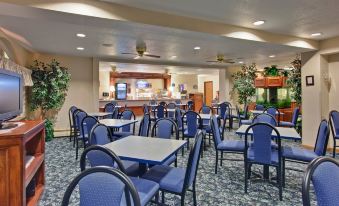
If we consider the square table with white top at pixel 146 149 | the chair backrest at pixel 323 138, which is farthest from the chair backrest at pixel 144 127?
the chair backrest at pixel 323 138

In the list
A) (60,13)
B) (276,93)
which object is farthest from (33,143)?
(276,93)

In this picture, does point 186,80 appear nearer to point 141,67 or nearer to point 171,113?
point 141,67

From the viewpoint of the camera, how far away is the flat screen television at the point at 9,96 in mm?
2232

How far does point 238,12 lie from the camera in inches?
133

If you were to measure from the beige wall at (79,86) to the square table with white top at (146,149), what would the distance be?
5.00 meters

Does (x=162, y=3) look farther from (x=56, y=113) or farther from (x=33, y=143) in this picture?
(x=56, y=113)

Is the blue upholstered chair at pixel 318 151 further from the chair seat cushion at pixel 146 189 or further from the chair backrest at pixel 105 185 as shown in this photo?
the chair backrest at pixel 105 185

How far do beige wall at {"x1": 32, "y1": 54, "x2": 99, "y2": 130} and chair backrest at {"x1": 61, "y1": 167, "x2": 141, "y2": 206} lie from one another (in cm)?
647

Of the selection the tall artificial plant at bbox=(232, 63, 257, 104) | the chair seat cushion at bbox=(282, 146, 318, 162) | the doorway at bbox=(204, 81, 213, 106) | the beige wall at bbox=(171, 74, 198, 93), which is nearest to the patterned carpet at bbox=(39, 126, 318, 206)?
the chair seat cushion at bbox=(282, 146, 318, 162)

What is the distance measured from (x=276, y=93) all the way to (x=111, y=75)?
9121mm

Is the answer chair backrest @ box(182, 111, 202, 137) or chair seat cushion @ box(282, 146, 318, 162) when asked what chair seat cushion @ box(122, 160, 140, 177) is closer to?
chair seat cushion @ box(282, 146, 318, 162)

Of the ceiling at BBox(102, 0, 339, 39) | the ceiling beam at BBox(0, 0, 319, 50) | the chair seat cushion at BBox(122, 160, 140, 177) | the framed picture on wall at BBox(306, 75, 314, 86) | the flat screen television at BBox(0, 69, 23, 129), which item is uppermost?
the ceiling at BBox(102, 0, 339, 39)

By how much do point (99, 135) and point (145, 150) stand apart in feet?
2.58

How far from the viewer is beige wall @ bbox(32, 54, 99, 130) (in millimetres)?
6957
